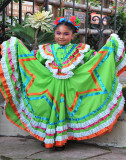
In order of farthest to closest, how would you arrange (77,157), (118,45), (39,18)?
1. (39,18)
2. (118,45)
3. (77,157)

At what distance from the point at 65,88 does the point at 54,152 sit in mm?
660

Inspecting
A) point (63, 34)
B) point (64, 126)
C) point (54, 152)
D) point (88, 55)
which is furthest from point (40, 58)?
point (54, 152)

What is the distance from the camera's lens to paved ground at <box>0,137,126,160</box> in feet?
8.56

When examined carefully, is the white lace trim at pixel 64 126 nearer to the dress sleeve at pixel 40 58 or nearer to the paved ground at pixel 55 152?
the paved ground at pixel 55 152

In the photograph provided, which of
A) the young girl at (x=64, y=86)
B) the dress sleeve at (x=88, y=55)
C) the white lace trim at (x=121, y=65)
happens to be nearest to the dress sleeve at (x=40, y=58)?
the young girl at (x=64, y=86)

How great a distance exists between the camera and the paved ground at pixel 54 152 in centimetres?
261

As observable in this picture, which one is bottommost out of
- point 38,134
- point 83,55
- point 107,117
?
point 38,134

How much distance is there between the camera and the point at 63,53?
287cm

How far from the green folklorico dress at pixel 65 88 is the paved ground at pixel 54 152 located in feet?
0.43

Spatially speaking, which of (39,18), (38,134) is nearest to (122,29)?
(39,18)

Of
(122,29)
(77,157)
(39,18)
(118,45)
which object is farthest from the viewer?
(122,29)

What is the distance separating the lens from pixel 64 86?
280cm

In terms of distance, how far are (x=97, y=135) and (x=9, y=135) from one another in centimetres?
114

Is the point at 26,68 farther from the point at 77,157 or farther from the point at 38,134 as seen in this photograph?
the point at 77,157
